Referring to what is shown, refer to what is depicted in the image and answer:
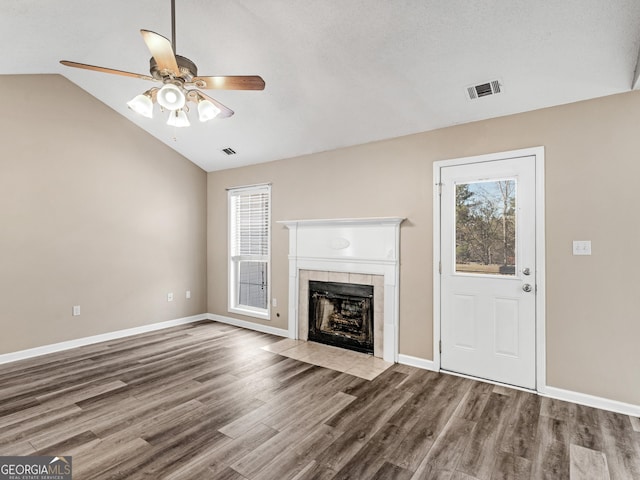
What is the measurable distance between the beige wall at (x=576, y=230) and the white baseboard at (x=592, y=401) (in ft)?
0.14

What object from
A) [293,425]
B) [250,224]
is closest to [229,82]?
[293,425]

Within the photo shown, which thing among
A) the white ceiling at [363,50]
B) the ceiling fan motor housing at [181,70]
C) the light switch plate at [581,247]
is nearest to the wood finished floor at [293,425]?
the light switch plate at [581,247]

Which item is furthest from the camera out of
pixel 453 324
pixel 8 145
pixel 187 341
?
pixel 187 341

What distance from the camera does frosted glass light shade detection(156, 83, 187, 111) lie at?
6.98 ft

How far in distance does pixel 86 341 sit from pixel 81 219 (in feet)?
5.20

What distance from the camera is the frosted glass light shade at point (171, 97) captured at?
2.13 m

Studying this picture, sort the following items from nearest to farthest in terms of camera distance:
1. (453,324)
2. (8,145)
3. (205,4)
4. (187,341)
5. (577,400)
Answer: (205,4) → (577,400) → (453,324) → (8,145) → (187,341)

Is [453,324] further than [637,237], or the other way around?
[453,324]

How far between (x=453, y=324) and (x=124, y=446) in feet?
9.92

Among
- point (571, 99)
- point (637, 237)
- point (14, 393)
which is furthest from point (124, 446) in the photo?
point (571, 99)

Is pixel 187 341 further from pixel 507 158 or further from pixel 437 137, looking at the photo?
pixel 507 158

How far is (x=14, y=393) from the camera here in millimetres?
3025

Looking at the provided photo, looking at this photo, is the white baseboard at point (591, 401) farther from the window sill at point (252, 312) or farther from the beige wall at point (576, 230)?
the window sill at point (252, 312)

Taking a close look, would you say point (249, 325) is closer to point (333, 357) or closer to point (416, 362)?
point (333, 357)
